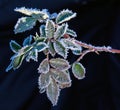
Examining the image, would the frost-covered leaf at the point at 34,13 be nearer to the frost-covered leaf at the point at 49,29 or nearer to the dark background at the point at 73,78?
the frost-covered leaf at the point at 49,29

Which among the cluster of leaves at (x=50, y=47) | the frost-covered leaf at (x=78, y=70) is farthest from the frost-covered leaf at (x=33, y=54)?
the frost-covered leaf at (x=78, y=70)

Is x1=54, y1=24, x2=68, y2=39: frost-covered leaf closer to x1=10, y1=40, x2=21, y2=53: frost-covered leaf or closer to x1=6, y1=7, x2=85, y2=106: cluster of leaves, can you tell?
x1=6, y1=7, x2=85, y2=106: cluster of leaves

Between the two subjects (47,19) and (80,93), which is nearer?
→ (47,19)

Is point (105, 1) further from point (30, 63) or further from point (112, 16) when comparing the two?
point (30, 63)

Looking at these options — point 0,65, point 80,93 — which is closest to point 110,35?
point 80,93

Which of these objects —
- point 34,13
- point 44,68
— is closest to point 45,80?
point 44,68

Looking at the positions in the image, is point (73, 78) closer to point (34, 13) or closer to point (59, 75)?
point (59, 75)
